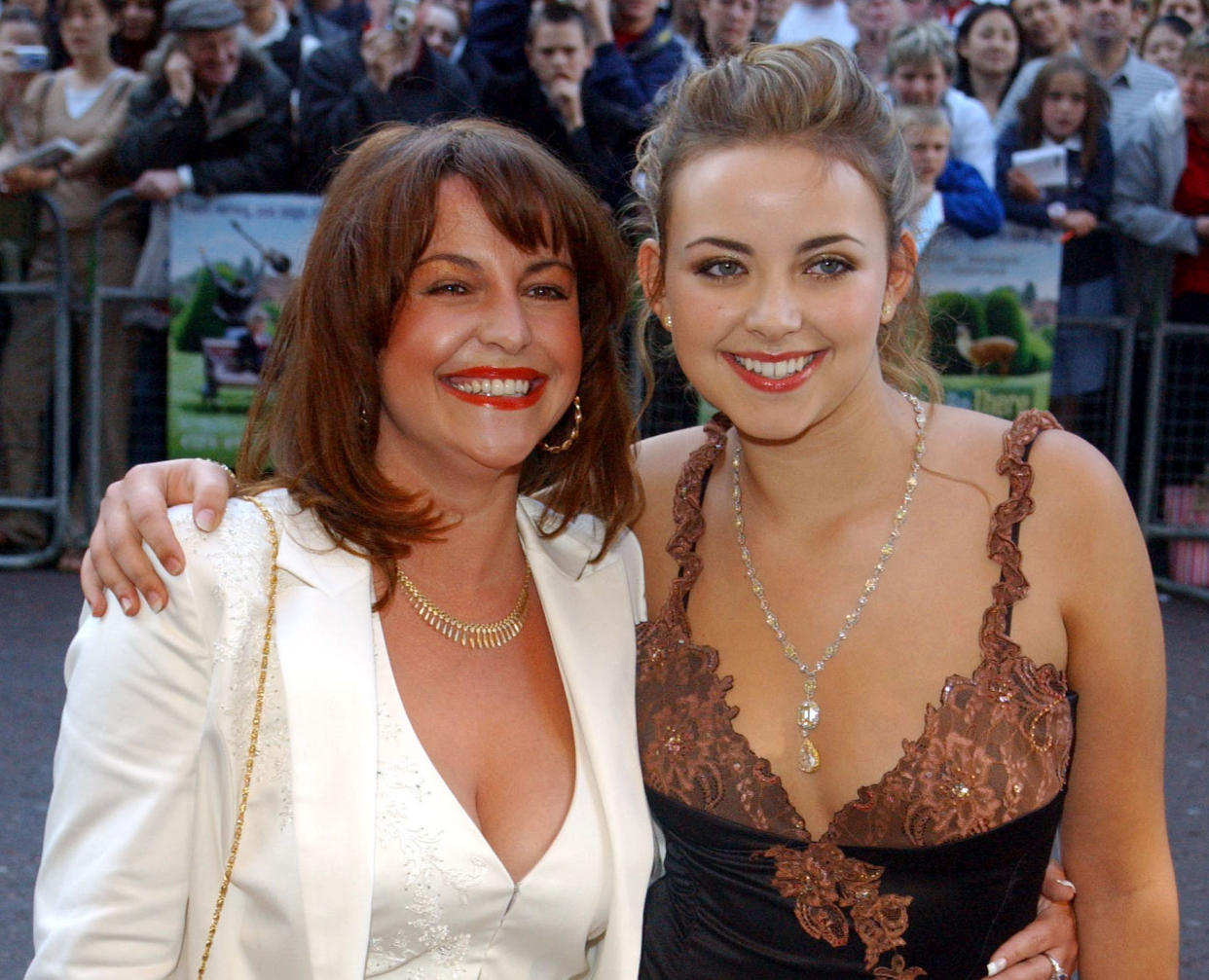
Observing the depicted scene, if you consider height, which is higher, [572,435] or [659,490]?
[572,435]

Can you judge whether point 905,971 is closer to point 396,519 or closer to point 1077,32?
point 396,519

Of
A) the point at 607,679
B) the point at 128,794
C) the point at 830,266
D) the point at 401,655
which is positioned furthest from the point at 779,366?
the point at 128,794

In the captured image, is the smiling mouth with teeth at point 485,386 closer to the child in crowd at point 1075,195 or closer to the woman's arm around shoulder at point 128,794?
the woman's arm around shoulder at point 128,794

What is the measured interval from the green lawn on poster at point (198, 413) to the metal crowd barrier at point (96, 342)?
38cm

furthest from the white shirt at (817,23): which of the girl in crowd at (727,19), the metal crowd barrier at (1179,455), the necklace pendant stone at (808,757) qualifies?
the necklace pendant stone at (808,757)

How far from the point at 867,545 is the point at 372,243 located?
1.02 m

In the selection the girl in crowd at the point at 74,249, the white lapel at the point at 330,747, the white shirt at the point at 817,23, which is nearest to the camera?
the white lapel at the point at 330,747

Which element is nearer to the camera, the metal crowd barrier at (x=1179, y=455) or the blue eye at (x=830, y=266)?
the blue eye at (x=830, y=266)

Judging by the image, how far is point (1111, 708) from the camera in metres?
2.53

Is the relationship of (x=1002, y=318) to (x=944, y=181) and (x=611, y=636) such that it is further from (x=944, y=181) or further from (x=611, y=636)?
(x=611, y=636)

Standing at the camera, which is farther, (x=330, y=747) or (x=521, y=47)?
(x=521, y=47)

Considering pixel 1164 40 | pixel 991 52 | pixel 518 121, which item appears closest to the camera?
pixel 518 121

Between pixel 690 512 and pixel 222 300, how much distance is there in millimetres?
4194

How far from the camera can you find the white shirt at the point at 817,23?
24.5ft
